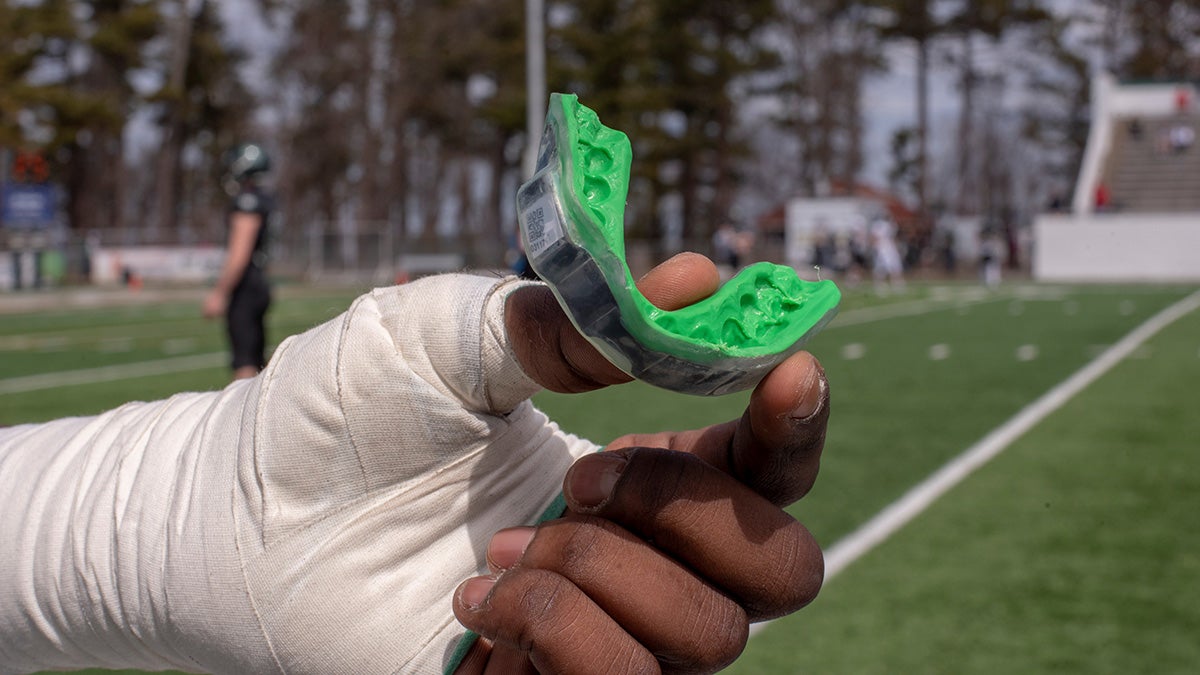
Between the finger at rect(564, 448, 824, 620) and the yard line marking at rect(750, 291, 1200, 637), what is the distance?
2.90 metres

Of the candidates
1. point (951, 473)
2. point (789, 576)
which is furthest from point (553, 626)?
point (951, 473)

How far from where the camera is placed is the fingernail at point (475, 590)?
48.9 inches

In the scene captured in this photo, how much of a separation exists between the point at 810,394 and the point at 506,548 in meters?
0.35

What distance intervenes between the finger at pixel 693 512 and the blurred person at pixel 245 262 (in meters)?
6.93

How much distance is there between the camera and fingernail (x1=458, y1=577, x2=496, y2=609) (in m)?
1.24

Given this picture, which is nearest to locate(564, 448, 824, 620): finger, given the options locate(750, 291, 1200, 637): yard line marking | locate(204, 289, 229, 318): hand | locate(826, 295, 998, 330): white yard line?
locate(750, 291, 1200, 637): yard line marking

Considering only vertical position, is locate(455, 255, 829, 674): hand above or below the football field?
above

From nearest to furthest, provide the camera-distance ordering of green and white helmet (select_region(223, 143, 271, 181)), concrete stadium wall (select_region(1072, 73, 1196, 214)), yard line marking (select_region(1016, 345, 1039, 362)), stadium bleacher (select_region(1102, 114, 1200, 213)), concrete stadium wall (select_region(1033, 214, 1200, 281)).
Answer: green and white helmet (select_region(223, 143, 271, 181))
yard line marking (select_region(1016, 345, 1039, 362))
concrete stadium wall (select_region(1033, 214, 1200, 281))
stadium bleacher (select_region(1102, 114, 1200, 213))
concrete stadium wall (select_region(1072, 73, 1196, 214))

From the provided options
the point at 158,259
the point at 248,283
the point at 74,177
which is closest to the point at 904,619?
the point at 248,283

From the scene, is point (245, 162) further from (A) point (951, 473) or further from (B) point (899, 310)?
(B) point (899, 310)

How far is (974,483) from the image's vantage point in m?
6.36

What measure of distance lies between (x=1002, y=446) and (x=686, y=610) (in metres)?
6.59

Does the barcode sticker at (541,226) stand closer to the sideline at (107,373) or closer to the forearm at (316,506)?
the forearm at (316,506)

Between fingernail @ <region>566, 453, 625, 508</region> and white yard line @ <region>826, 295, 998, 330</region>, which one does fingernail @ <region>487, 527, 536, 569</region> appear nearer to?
fingernail @ <region>566, 453, 625, 508</region>
